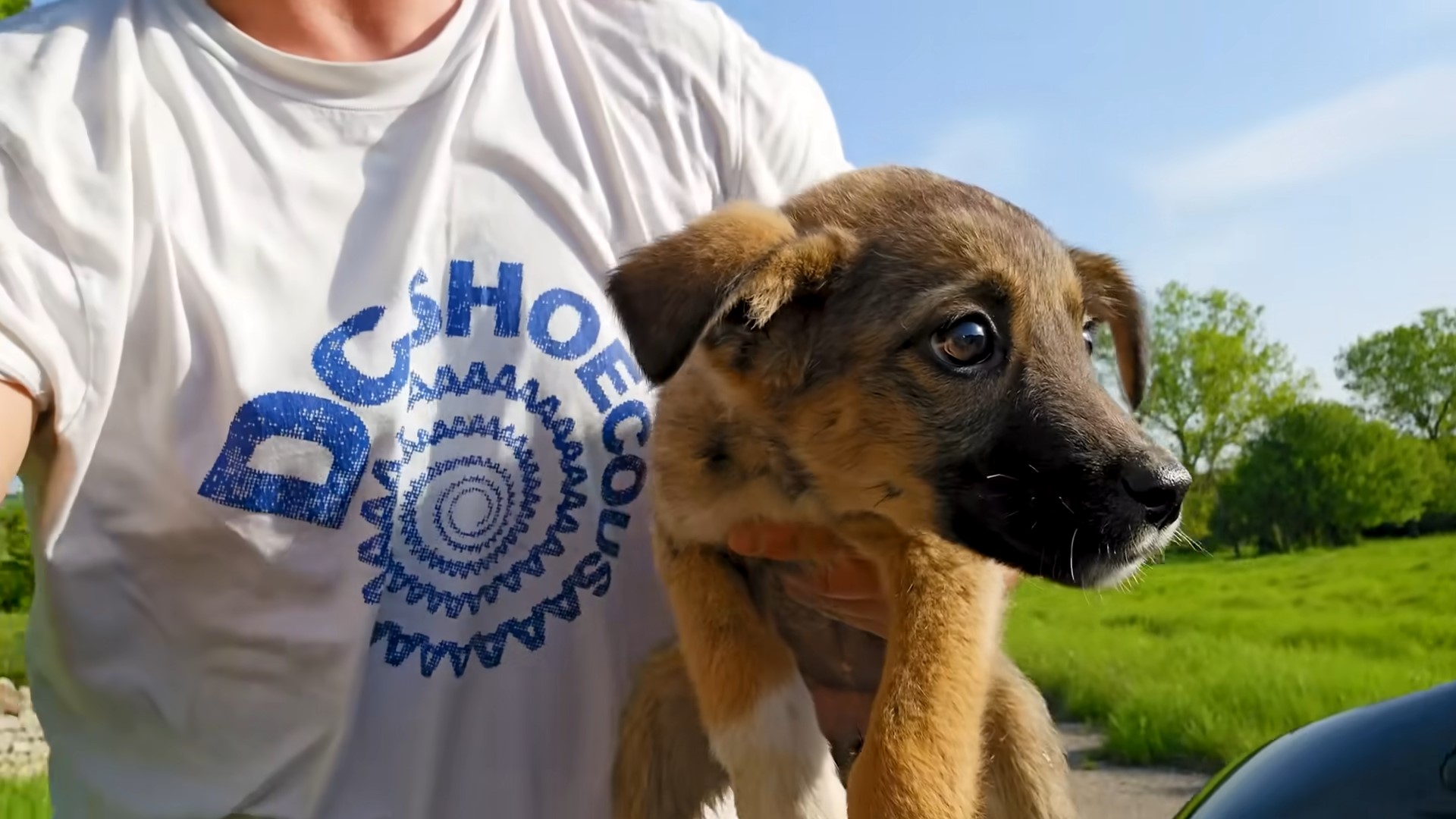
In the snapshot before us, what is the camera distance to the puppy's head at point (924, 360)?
192 centimetres

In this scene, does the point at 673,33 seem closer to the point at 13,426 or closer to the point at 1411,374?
the point at 13,426

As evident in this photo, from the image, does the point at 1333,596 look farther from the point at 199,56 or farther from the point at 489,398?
the point at 199,56

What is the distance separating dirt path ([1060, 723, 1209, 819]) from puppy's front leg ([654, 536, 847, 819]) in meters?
4.78

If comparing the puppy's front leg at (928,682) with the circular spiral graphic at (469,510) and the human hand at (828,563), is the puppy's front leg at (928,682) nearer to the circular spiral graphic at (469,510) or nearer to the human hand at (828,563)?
the human hand at (828,563)

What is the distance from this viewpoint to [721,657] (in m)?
2.21

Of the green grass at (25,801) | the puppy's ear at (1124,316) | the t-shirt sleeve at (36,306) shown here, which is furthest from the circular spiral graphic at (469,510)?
the green grass at (25,801)

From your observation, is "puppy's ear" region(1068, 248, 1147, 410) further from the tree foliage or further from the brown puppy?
the tree foliage

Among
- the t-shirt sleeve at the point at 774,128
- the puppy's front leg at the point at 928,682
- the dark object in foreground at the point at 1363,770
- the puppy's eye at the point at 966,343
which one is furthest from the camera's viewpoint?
the t-shirt sleeve at the point at 774,128

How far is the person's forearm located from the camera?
1.62m

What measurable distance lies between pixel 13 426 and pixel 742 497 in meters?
1.30

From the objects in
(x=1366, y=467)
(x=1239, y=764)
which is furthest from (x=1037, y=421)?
(x=1366, y=467)

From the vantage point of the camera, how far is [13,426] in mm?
1641

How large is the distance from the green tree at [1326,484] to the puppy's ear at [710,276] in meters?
6.74

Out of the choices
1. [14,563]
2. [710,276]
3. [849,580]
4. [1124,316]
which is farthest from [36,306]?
[14,563]
